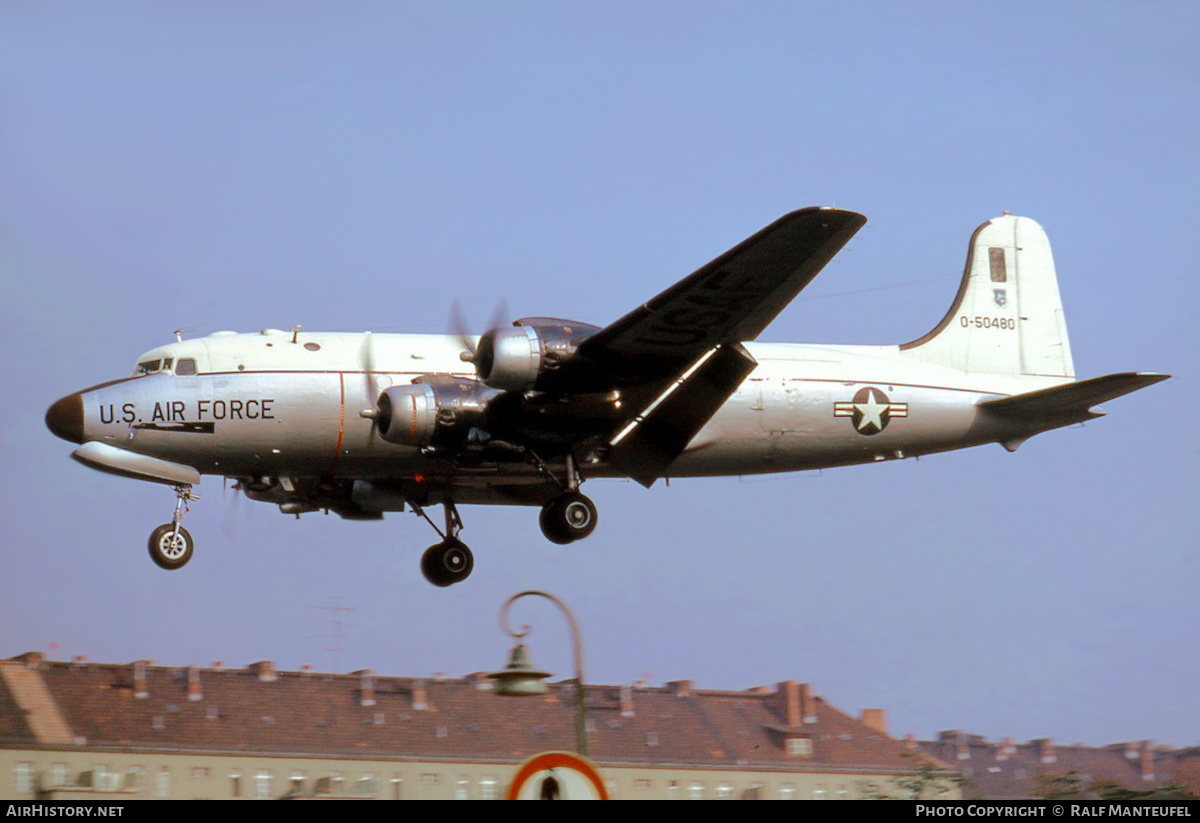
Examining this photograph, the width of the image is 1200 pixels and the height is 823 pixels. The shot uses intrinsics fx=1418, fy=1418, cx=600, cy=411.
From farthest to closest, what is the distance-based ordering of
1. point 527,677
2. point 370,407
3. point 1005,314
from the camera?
point 1005,314 < point 370,407 < point 527,677

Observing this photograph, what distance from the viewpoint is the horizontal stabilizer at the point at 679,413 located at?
78.2ft

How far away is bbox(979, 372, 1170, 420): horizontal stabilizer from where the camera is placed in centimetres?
2527

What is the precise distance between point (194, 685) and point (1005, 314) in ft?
83.8

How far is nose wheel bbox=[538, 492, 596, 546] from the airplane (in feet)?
0.11

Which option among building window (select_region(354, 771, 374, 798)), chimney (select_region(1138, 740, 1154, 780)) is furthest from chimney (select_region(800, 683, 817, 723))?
building window (select_region(354, 771, 374, 798))

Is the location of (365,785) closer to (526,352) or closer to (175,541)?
(175,541)

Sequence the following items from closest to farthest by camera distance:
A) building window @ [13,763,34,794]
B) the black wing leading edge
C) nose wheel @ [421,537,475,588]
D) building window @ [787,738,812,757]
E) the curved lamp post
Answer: the curved lamp post < the black wing leading edge < nose wheel @ [421,537,475,588] < building window @ [13,763,34,794] < building window @ [787,738,812,757]

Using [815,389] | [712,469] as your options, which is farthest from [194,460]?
[815,389]

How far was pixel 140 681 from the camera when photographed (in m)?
40.7

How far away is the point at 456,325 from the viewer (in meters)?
24.3

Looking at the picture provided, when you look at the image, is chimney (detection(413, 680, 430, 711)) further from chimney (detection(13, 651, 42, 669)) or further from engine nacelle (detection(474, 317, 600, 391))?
engine nacelle (detection(474, 317, 600, 391))

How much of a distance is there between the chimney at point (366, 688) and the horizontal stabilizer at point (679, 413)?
20.5 m

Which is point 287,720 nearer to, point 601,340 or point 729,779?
point 729,779

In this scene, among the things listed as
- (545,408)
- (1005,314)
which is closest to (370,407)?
(545,408)
